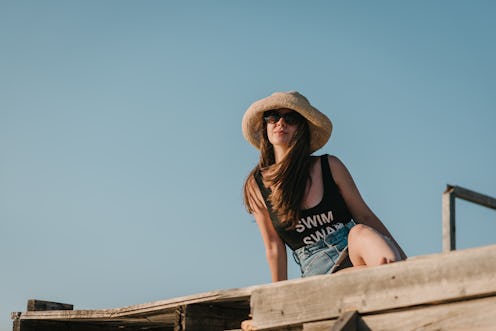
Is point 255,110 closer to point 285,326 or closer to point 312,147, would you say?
point 312,147

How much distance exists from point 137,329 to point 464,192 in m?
4.20

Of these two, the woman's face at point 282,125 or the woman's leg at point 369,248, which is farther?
the woman's face at point 282,125

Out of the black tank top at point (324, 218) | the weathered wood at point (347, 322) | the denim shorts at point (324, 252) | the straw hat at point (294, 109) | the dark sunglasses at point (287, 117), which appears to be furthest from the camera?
the dark sunglasses at point (287, 117)

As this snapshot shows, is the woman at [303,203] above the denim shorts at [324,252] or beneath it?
above

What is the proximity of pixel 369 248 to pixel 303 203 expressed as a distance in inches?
34.2

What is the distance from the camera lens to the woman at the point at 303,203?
6301 millimetres

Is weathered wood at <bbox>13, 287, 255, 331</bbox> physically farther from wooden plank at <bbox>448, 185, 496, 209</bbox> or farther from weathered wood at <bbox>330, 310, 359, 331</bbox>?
wooden plank at <bbox>448, 185, 496, 209</bbox>

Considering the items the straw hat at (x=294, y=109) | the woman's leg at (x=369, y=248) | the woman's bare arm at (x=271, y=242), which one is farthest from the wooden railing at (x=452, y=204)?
the straw hat at (x=294, y=109)

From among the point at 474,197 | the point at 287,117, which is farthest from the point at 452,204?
the point at 287,117

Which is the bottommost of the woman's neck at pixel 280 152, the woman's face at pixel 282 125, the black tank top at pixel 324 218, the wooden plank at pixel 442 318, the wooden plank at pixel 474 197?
the wooden plank at pixel 442 318

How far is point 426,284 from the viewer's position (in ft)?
15.8

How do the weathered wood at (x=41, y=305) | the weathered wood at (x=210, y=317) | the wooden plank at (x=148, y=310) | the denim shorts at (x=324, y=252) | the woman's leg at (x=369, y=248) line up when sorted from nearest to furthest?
the woman's leg at (x=369, y=248)
the wooden plank at (x=148, y=310)
the weathered wood at (x=210, y=317)
the denim shorts at (x=324, y=252)
the weathered wood at (x=41, y=305)

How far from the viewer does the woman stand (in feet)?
20.7

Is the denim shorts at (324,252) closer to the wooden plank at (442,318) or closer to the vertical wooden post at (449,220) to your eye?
the wooden plank at (442,318)
